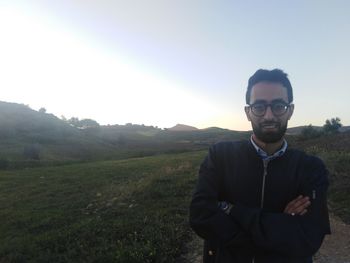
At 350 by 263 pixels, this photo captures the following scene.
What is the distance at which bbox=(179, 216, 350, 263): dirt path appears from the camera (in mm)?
8672

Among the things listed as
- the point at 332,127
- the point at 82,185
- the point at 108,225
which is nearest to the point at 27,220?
the point at 108,225

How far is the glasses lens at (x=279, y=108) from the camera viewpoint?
11.6ft

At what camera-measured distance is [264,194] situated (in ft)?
11.2

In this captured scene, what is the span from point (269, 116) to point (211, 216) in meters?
1.05

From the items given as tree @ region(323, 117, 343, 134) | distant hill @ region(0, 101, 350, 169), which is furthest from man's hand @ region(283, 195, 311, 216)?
tree @ region(323, 117, 343, 134)

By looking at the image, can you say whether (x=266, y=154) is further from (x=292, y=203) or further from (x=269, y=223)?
(x=269, y=223)

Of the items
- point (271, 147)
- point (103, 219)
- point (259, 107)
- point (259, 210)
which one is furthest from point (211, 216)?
point (103, 219)

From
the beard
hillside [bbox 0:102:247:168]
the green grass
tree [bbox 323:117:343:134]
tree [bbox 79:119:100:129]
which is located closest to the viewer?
the beard

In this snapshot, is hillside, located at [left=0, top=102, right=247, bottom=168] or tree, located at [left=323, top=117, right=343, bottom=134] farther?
tree, located at [left=323, top=117, right=343, bottom=134]

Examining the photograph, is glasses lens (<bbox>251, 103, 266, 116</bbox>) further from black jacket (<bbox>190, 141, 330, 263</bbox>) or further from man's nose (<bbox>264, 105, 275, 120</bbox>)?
black jacket (<bbox>190, 141, 330, 263</bbox>)

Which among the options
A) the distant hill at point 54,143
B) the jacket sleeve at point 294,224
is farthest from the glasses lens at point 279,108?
the distant hill at point 54,143

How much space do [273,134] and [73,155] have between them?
64665mm

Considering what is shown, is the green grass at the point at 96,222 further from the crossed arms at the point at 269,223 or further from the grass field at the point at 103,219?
the crossed arms at the point at 269,223

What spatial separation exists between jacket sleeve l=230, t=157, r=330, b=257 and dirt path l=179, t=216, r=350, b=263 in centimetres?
550
